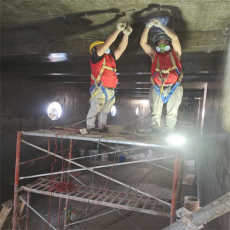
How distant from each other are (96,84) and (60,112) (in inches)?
287

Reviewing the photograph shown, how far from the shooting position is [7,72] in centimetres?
738

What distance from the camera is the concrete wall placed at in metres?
7.52

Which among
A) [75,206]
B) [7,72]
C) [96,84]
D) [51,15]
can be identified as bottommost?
[75,206]

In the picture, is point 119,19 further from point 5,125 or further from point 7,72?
point 5,125

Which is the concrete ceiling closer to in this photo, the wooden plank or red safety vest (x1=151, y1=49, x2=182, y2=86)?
red safety vest (x1=151, y1=49, x2=182, y2=86)

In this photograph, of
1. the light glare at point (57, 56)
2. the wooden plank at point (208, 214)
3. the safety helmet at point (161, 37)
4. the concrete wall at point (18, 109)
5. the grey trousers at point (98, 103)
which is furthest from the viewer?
the concrete wall at point (18, 109)

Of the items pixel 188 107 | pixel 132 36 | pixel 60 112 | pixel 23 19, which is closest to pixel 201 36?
pixel 132 36

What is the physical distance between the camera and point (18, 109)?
26.8ft

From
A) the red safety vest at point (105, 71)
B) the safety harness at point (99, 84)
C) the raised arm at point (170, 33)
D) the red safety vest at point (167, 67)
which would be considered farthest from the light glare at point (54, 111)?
the raised arm at point (170, 33)

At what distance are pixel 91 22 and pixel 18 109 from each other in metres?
5.55

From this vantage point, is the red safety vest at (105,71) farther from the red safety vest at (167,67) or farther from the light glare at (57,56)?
the light glare at (57,56)

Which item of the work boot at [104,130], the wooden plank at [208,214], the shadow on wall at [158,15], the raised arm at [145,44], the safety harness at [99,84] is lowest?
the wooden plank at [208,214]

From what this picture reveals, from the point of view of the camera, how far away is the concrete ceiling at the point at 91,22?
3.74m

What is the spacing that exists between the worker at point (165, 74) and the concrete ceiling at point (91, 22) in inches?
23.9
